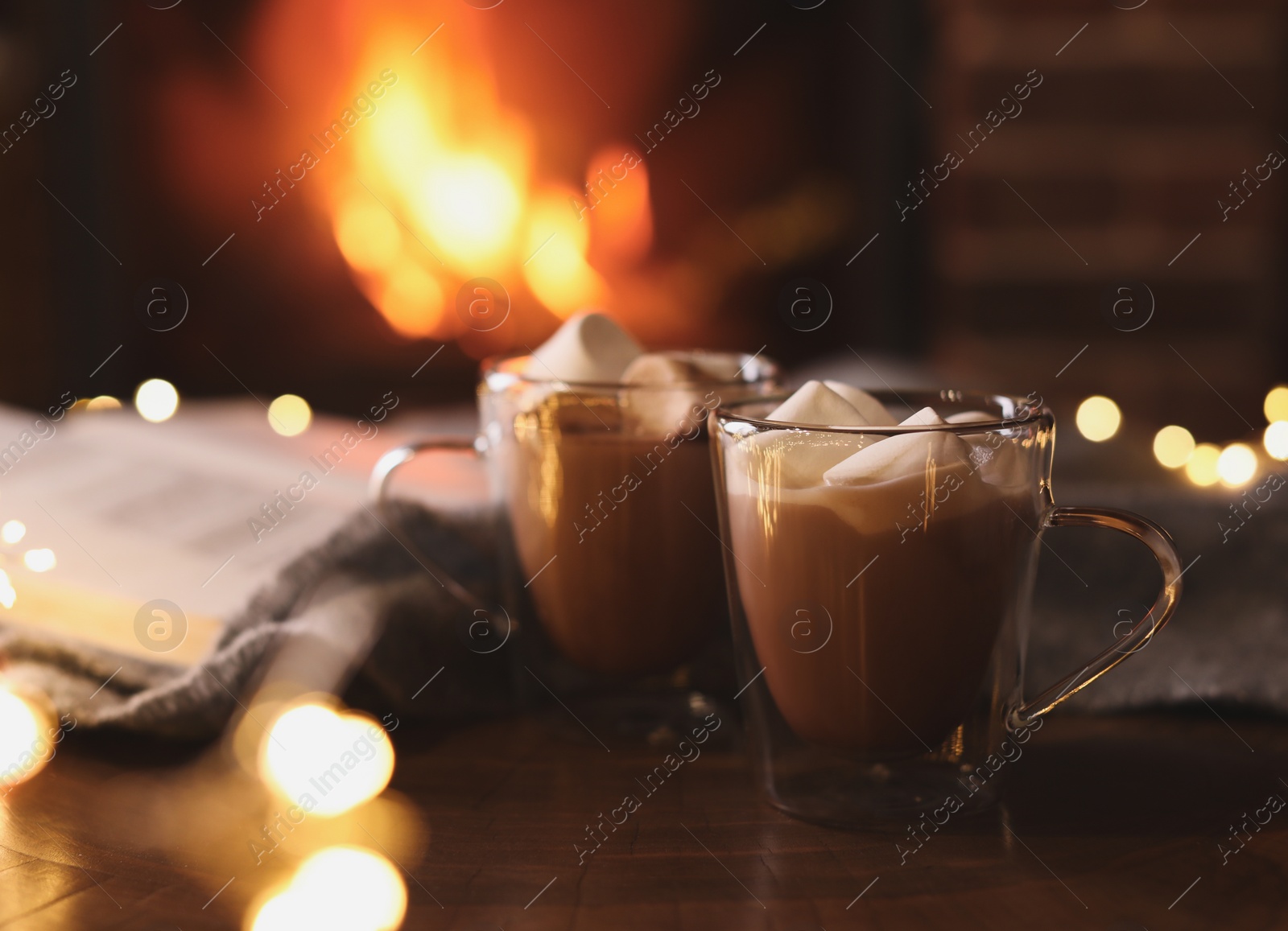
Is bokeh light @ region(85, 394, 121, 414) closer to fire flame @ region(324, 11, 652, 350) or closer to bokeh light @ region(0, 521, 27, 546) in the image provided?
bokeh light @ region(0, 521, 27, 546)

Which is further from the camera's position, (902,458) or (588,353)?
(588,353)

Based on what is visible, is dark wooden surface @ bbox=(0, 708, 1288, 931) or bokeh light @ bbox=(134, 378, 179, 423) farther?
bokeh light @ bbox=(134, 378, 179, 423)

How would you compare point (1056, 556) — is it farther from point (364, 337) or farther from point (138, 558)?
point (364, 337)

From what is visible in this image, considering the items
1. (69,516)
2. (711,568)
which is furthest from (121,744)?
(711,568)

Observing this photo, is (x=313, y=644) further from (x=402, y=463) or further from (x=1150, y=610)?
(x=1150, y=610)

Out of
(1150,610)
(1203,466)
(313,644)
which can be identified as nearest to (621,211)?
(1203,466)

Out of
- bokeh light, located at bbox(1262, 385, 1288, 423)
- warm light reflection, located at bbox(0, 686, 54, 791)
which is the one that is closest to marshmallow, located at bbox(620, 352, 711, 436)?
warm light reflection, located at bbox(0, 686, 54, 791)

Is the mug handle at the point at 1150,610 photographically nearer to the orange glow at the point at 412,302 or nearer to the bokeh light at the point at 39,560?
the bokeh light at the point at 39,560
